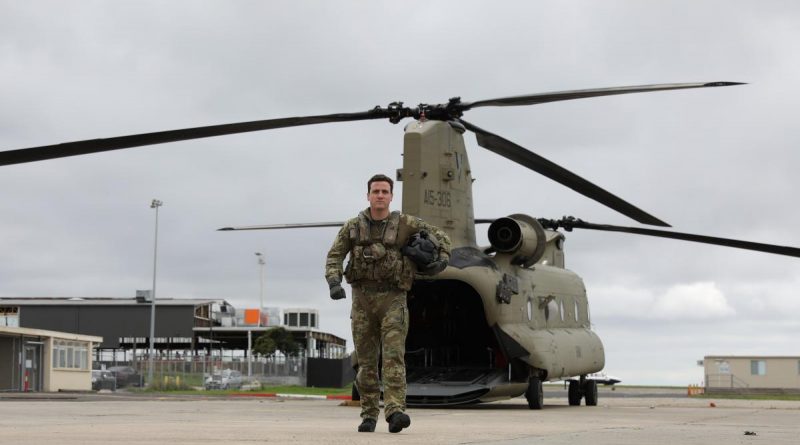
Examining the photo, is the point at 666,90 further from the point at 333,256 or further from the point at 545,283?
the point at 545,283

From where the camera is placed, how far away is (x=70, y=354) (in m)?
45.5

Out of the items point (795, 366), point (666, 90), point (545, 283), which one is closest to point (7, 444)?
point (666, 90)

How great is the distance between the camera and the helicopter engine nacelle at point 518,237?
18.8 meters

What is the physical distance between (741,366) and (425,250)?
55481 millimetres

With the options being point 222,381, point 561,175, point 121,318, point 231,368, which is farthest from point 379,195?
point 121,318

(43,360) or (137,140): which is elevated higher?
(137,140)

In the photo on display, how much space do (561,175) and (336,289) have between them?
8.74 meters

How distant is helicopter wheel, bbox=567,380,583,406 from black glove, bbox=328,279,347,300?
14645mm

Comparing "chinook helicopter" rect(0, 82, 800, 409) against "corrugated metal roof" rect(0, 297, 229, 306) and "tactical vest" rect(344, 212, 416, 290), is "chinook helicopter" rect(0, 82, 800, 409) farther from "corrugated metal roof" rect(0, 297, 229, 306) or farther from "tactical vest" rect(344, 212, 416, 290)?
"corrugated metal roof" rect(0, 297, 229, 306)

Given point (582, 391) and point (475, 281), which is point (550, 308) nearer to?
point (582, 391)

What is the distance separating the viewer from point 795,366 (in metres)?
59.2

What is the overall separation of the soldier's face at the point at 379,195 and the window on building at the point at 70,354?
123ft

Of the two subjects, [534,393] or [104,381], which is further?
[104,381]

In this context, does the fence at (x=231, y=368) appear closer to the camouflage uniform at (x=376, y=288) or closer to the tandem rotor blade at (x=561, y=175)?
the tandem rotor blade at (x=561, y=175)
